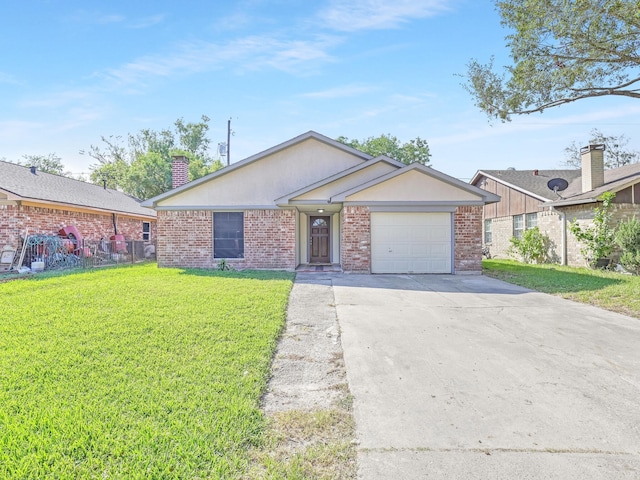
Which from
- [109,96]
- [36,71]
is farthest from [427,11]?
[109,96]

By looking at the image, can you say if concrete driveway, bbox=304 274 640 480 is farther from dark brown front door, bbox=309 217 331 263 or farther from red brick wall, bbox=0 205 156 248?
red brick wall, bbox=0 205 156 248

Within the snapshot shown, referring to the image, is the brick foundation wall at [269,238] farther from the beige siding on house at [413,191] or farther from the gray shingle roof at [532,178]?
the gray shingle roof at [532,178]

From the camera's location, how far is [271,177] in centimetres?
1320

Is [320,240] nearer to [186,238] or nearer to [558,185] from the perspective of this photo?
[186,238]

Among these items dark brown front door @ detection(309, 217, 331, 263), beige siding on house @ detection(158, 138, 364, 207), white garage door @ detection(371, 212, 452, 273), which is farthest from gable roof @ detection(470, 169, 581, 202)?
dark brown front door @ detection(309, 217, 331, 263)

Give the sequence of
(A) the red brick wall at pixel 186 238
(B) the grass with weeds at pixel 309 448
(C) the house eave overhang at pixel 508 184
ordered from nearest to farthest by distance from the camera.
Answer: (B) the grass with weeds at pixel 309 448 < (A) the red brick wall at pixel 186 238 < (C) the house eave overhang at pixel 508 184

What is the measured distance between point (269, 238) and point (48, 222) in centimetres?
923

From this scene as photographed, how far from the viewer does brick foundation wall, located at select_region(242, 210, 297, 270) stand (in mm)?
12875

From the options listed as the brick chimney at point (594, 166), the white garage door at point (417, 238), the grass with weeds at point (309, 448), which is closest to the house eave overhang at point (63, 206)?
the white garage door at point (417, 238)

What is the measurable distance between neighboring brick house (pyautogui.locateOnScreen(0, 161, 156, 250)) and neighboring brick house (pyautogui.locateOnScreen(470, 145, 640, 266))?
20.2 meters

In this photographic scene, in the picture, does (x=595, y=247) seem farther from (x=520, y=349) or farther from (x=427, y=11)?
(x=520, y=349)

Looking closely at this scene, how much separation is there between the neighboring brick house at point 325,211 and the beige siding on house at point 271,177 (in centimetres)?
4

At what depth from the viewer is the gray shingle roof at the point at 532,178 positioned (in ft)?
54.8

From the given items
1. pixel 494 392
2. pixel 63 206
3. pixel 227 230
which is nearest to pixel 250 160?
pixel 227 230
